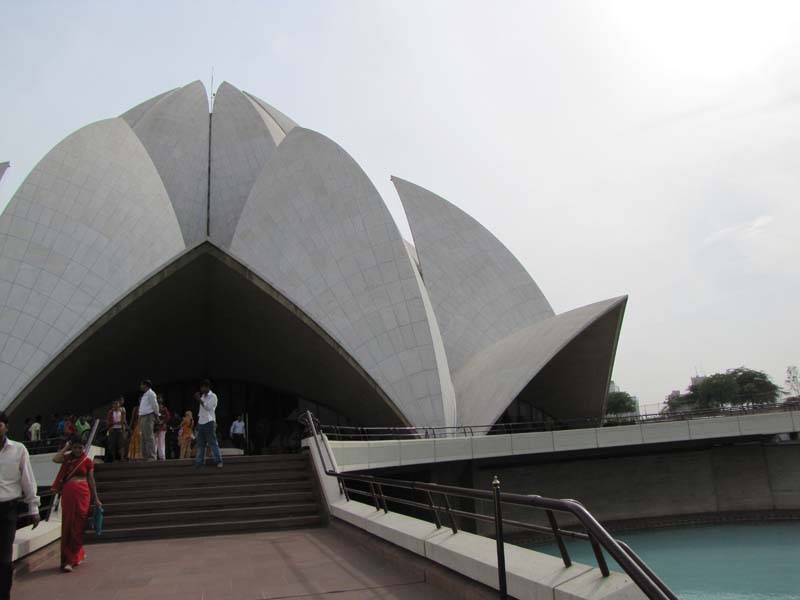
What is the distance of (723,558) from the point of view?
12.0m

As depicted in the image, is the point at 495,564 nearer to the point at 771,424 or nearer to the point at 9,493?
the point at 9,493

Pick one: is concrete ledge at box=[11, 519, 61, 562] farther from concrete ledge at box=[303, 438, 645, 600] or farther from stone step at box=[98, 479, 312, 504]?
concrete ledge at box=[303, 438, 645, 600]

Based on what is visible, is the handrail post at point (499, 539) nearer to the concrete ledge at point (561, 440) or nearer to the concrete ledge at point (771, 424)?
the concrete ledge at point (561, 440)

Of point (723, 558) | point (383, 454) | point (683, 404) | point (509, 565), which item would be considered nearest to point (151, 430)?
point (383, 454)

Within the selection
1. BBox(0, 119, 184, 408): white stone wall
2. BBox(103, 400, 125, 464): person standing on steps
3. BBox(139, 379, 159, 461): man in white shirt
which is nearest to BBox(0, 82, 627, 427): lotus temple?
BBox(0, 119, 184, 408): white stone wall

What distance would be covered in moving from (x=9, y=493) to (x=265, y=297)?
13.3 metres

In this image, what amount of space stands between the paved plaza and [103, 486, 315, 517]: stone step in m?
1.28

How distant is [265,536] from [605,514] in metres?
13.4

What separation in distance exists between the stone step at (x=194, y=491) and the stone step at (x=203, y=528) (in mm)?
800

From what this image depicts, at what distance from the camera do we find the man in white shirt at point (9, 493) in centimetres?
382

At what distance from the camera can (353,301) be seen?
57.2 feet

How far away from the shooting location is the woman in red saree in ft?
17.6

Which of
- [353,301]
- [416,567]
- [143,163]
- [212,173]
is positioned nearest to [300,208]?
[353,301]

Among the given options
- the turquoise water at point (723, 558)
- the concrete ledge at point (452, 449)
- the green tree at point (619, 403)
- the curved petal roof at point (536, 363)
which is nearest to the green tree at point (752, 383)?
the green tree at point (619, 403)
